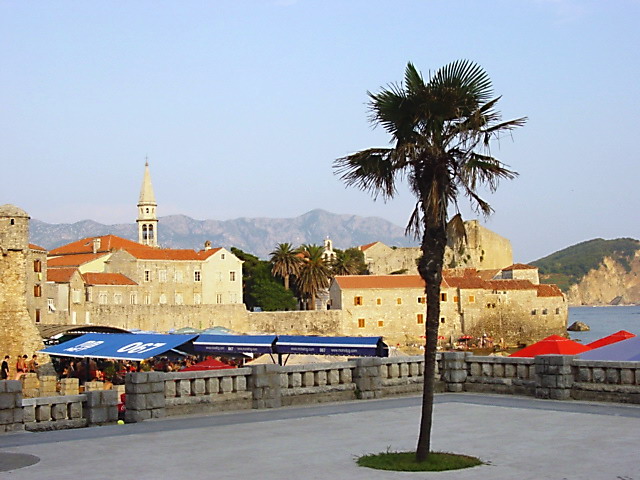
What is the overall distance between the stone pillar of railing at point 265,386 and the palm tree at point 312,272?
9276 centimetres

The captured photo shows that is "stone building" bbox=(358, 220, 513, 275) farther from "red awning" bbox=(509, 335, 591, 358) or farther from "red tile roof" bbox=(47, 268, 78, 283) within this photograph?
"red awning" bbox=(509, 335, 591, 358)

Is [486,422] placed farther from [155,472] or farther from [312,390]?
[155,472]

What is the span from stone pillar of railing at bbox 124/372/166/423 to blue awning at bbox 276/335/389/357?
57.2 feet

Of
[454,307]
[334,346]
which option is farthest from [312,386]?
[454,307]

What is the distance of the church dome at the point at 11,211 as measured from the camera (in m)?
56.7

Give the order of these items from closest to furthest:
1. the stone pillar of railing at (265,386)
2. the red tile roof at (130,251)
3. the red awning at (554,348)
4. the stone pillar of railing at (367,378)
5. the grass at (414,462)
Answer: the grass at (414,462), the stone pillar of railing at (265,386), the stone pillar of railing at (367,378), the red awning at (554,348), the red tile roof at (130,251)

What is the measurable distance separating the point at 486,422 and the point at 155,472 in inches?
266

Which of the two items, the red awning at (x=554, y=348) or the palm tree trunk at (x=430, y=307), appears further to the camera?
the red awning at (x=554, y=348)

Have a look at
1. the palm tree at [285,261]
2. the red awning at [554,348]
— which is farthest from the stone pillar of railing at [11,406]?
the palm tree at [285,261]

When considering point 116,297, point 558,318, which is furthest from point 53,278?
point 558,318

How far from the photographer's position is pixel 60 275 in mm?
85562

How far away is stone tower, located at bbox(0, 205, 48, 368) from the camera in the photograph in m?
54.0

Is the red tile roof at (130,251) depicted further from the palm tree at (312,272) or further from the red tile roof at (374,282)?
the red tile roof at (374,282)

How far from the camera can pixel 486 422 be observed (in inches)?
610
